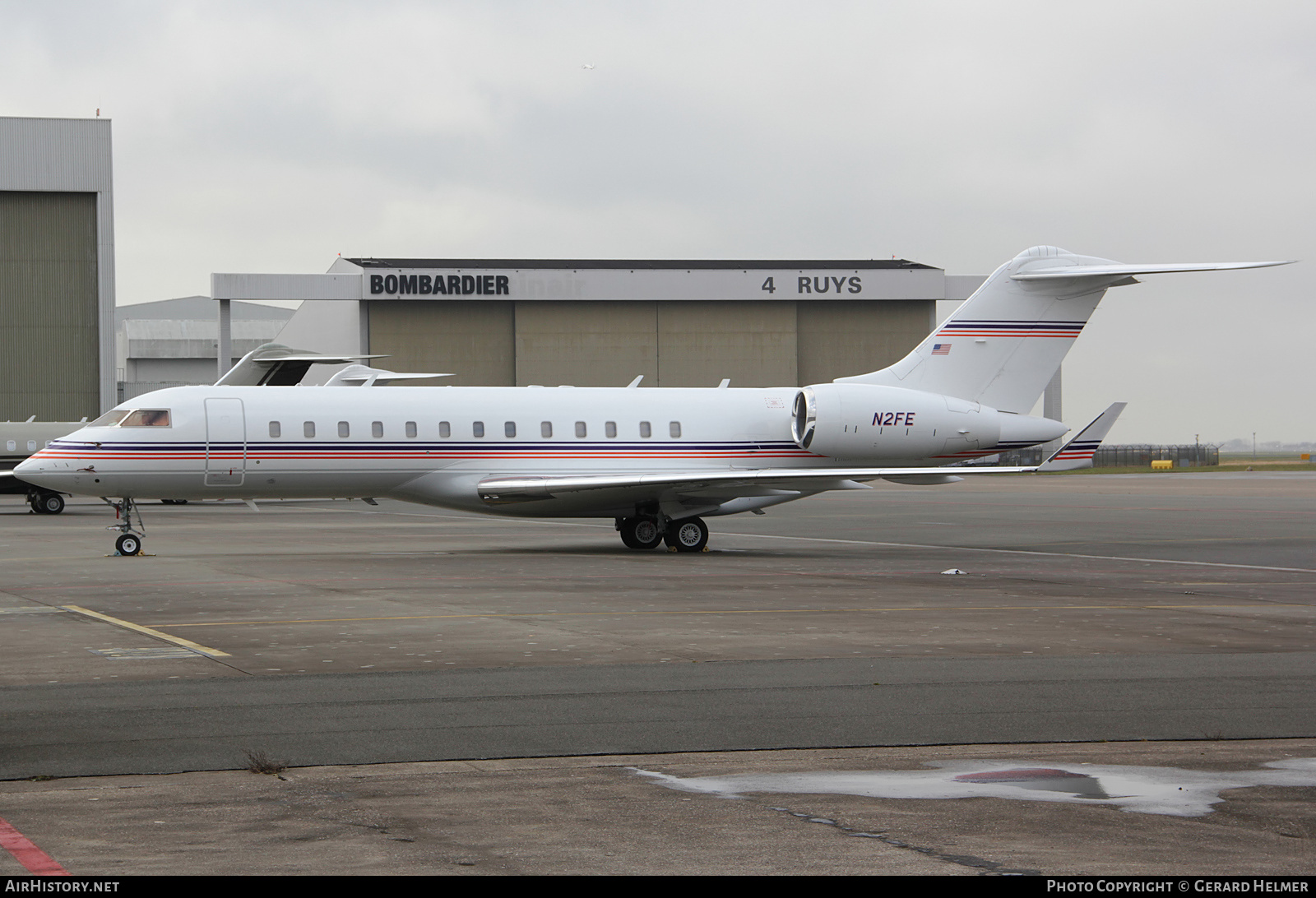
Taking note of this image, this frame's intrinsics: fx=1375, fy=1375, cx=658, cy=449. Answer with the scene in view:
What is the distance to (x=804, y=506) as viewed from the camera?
47.5 meters

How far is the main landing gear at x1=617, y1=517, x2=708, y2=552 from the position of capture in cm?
2556

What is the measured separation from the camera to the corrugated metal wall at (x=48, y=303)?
64.4 metres

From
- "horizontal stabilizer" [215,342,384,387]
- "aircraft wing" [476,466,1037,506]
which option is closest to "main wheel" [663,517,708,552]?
"aircraft wing" [476,466,1037,506]

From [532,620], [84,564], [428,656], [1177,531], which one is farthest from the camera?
[1177,531]

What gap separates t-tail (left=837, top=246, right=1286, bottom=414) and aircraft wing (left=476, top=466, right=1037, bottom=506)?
2.70 meters

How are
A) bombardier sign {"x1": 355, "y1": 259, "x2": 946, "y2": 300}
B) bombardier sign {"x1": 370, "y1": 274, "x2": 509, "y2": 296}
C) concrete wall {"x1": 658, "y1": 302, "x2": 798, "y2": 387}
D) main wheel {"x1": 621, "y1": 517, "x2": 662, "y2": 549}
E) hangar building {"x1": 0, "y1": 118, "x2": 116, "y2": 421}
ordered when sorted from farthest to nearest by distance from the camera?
concrete wall {"x1": 658, "y1": 302, "x2": 798, "y2": 387}
bombardier sign {"x1": 355, "y1": 259, "x2": 946, "y2": 300}
bombardier sign {"x1": 370, "y1": 274, "x2": 509, "y2": 296}
hangar building {"x1": 0, "y1": 118, "x2": 116, "y2": 421}
main wheel {"x1": 621, "y1": 517, "x2": 662, "y2": 549}

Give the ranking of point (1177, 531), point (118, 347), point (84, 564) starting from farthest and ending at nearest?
point (118, 347), point (1177, 531), point (84, 564)

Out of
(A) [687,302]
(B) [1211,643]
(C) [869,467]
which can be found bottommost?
(B) [1211,643]

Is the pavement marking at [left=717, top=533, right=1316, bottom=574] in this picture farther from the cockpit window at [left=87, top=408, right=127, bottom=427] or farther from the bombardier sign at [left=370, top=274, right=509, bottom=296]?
the bombardier sign at [left=370, top=274, right=509, bottom=296]

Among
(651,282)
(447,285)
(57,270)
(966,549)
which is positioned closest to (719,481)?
(966,549)

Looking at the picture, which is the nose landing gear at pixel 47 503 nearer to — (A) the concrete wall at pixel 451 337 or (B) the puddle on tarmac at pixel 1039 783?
(A) the concrete wall at pixel 451 337
